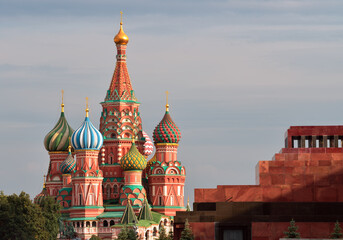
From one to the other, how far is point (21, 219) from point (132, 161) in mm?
32899

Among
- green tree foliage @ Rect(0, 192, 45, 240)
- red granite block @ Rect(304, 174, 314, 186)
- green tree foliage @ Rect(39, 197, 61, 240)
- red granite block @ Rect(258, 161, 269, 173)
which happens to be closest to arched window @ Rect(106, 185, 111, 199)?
green tree foliage @ Rect(39, 197, 61, 240)

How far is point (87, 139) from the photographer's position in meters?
122

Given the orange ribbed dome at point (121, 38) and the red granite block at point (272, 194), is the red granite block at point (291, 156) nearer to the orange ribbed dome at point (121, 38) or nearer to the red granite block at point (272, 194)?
the red granite block at point (272, 194)

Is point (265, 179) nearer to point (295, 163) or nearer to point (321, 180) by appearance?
point (295, 163)

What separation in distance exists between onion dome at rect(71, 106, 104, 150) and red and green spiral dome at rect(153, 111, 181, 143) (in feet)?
21.3

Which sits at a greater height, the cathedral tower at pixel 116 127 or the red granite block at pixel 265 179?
the cathedral tower at pixel 116 127

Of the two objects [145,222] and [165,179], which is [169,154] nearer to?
[165,179]

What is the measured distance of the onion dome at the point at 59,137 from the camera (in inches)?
5217

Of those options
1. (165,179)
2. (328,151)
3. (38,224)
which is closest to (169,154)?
(165,179)

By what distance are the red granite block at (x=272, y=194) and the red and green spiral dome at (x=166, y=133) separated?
6489 cm

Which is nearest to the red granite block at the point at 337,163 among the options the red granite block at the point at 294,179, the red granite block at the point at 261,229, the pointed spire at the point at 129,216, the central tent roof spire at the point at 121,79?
the red granite block at the point at 294,179

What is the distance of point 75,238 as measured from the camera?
119 metres

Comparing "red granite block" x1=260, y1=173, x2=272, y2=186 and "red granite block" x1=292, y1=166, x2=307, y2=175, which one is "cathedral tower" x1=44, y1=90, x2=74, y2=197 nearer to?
"red granite block" x1=260, y1=173, x2=272, y2=186

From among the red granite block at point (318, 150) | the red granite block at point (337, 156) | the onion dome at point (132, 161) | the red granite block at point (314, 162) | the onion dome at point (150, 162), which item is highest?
the onion dome at point (150, 162)
